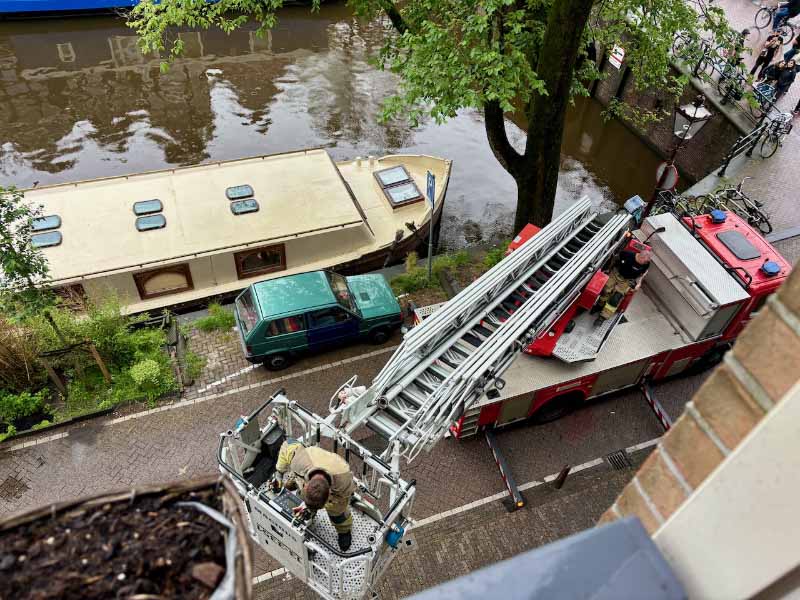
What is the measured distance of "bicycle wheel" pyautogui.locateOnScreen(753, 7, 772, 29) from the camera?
2170cm

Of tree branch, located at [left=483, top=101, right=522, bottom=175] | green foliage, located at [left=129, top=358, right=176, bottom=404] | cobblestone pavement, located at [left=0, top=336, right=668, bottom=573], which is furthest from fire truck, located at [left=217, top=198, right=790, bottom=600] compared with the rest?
tree branch, located at [left=483, top=101, right=522, bottom=175]

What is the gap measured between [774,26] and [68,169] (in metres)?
25.1

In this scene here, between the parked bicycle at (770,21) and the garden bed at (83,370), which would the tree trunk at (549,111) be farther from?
the parked bicycle at (770,21)

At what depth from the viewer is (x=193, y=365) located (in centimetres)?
1099

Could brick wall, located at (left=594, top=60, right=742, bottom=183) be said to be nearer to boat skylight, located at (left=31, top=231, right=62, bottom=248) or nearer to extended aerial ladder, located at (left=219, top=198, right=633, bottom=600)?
extended aerial ladder, located at (left=219, top=198, right=633, bottom=600)

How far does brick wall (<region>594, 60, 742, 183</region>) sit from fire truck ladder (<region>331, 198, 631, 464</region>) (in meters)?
8.22

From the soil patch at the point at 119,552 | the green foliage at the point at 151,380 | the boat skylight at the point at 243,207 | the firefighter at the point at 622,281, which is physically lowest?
the green foliage at the point at 151,380

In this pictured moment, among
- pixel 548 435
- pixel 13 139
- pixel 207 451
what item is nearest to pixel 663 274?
pixel 548 435

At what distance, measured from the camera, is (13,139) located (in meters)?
19.3

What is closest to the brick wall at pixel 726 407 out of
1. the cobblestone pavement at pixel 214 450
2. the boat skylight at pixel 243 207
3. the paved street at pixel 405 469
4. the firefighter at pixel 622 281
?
the paved street at pixel 405 469

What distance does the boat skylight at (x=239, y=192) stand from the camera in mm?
12883

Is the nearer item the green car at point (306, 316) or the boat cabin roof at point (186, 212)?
the green car at point (306, 316)

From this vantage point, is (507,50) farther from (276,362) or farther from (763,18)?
(763,18)

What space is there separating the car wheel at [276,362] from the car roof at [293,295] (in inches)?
35.2
